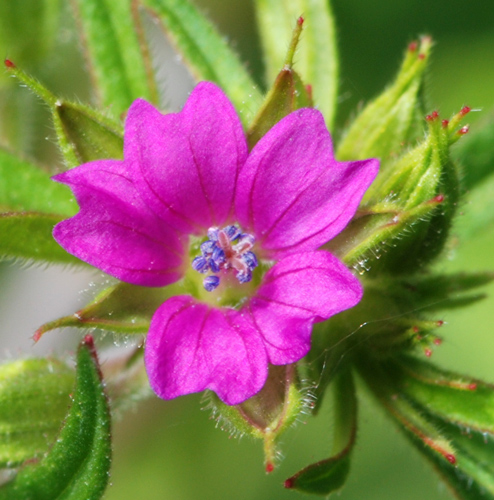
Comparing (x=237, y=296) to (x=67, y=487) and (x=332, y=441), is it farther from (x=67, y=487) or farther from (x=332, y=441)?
(x=67, y=487)

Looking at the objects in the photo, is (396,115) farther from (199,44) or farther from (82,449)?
(82,449)

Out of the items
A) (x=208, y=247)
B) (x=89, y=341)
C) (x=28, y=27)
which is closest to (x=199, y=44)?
(x=28, y=27)

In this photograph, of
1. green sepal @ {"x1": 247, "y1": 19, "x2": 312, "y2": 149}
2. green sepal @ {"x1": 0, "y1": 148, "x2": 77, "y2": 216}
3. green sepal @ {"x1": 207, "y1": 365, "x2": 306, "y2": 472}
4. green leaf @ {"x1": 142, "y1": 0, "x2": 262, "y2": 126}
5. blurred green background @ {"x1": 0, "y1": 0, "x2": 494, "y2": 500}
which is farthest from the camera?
blurred green background @ {"x1": 0, "y1": 0, "x2": 494, "y2": 500}

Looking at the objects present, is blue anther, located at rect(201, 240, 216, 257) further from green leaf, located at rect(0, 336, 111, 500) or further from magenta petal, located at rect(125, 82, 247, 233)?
green leaf, located at rect(0, 336, 111, 500)

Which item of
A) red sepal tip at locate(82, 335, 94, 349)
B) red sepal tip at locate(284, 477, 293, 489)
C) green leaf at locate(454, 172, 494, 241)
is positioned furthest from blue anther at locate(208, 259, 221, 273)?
green leaf at locate(454, 172, 494, 241)

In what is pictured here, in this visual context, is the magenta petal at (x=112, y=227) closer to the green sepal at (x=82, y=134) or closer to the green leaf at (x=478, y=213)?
the green sepal at (x=82, y=134)

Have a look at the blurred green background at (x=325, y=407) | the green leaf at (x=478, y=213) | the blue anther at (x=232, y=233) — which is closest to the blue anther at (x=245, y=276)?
the blue anther at (x=232, y=233)

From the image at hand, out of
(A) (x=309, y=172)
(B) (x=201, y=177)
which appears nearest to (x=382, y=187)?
(A) (x=309, y=172)
